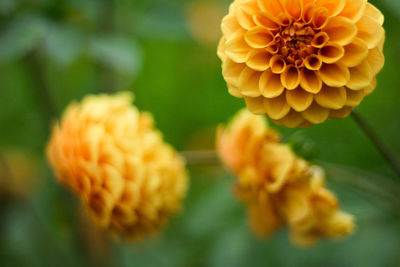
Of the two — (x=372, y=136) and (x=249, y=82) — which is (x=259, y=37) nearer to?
(x=249, y=82)

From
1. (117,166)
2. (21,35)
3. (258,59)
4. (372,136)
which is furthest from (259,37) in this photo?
(21,35)

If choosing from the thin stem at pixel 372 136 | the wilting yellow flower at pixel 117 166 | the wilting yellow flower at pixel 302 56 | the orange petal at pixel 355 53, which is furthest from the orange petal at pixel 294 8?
the wilting yellow flower at pixel 117 166

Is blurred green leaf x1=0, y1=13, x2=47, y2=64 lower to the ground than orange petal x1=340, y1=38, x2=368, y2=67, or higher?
higher

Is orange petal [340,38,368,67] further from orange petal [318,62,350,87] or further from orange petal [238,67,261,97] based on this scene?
orange petal [238,67,261,97]

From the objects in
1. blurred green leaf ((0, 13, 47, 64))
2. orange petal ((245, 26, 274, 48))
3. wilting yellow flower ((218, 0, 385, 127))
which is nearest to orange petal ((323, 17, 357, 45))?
wilting yellow flower ((218, 0, 385, 127))

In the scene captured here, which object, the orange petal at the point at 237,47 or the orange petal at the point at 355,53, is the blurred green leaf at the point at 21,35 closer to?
the orange petal at the point at 237,47

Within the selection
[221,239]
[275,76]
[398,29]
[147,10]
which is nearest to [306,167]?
[275,76]

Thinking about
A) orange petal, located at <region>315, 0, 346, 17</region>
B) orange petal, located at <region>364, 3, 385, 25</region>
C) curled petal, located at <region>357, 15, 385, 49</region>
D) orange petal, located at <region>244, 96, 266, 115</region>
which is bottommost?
orange petal, located at <region>244, 96, 266, 115</region>

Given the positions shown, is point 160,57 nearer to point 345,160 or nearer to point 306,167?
point 345,160
